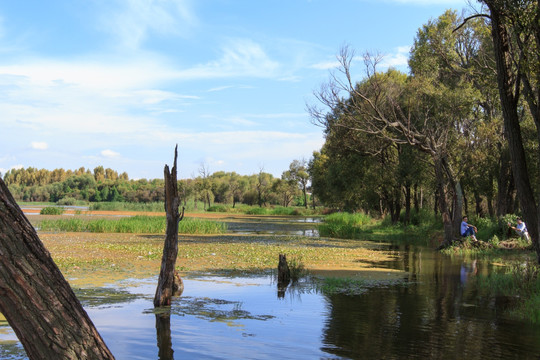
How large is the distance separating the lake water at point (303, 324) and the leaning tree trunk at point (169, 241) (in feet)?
1.14

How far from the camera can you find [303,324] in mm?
10969

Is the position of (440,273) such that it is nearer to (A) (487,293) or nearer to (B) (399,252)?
(A) (487,293)

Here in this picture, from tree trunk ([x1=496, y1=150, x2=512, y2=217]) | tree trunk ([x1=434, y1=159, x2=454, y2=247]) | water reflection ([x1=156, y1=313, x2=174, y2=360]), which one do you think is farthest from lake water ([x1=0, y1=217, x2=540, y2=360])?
tree trunk ([x1=496, y1=150, x2=512, y2=217])

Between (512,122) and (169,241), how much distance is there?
359 inches

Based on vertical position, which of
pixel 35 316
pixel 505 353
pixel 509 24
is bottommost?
pixel 505 353

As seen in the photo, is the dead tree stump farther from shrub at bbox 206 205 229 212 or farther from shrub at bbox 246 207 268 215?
shrub at bbox 206 205 229 212

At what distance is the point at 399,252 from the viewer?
26953 mm

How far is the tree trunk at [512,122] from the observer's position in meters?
13.1

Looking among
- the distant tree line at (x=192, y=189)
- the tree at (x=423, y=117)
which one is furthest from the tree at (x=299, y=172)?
the tree at (x=423, y=117)

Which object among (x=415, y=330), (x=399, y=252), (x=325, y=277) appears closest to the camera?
(x=415, y=330)

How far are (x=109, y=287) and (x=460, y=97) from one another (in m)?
22.3

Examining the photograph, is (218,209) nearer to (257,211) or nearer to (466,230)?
(257,211)

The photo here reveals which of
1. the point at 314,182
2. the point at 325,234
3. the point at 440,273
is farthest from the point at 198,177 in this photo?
the point at 440,273

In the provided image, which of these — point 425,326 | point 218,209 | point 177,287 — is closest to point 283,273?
point 177,287
